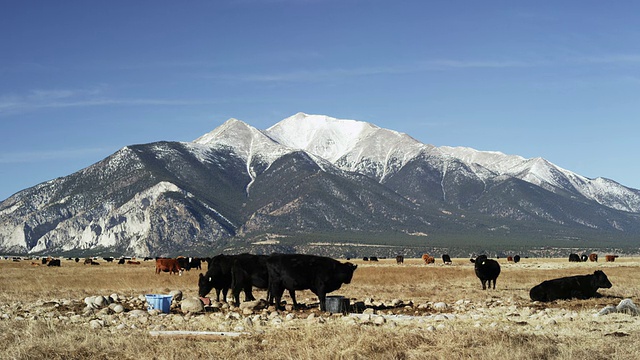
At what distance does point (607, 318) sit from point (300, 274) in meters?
10.2

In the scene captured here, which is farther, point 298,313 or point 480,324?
point 298,313

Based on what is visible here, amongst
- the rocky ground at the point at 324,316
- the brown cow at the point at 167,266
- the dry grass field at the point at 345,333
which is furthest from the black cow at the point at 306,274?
the brown cow at the point at 167,266

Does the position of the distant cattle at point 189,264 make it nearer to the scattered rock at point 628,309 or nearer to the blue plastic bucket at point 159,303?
the blue plastic bucket at point 159,303

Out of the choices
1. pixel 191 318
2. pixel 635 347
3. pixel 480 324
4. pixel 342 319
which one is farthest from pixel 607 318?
pixel 191 318

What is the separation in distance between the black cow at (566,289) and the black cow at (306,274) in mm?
7782

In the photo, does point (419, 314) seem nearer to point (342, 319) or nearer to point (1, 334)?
point (342, 319)

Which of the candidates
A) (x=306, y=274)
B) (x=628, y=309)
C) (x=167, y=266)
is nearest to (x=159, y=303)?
(x=306, y=274)

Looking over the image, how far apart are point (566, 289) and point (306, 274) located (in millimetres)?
10533

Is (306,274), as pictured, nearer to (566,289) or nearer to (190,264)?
(566,289)

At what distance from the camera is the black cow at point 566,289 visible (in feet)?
90.6

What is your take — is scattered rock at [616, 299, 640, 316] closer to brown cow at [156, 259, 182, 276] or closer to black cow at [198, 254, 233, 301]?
black cow at [198, 254, 233, 301]

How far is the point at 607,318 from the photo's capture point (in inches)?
802

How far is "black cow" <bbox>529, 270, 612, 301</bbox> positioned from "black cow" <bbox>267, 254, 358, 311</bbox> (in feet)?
25.5

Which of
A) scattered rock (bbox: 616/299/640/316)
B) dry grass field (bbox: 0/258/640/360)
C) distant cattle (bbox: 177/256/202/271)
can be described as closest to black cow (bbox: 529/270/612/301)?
dry grass field (bbox: 0/258/640/360)
